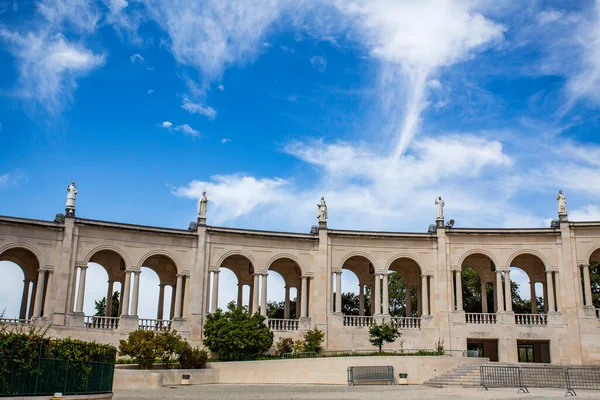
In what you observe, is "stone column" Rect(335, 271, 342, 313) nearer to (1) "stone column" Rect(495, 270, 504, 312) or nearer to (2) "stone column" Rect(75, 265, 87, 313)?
(1) "stone column" Rect(495, 270, 504, 312)

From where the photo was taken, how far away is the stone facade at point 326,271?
45.9m

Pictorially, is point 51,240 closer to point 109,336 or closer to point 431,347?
point 109,336

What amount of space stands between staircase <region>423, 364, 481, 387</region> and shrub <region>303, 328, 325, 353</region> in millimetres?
9534

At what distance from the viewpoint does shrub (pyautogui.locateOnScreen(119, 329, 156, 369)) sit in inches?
1554

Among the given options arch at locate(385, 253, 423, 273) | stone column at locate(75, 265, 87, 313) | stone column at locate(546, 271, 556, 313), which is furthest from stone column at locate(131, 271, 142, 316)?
stone column at locate(546, 271, 556, 313)

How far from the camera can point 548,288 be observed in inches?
2026

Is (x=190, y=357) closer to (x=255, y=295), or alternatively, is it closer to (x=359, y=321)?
(x=255, y=295)

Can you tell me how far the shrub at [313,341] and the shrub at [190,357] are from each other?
7903mm

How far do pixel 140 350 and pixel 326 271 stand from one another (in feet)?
56.8

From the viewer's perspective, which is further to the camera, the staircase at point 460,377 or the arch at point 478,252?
the arch at point 478,252

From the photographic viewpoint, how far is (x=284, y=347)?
47.3 metres

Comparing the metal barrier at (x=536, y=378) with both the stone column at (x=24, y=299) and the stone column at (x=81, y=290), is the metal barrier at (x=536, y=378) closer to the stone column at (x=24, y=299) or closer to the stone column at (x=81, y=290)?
the stone column at (x=81, y=290)

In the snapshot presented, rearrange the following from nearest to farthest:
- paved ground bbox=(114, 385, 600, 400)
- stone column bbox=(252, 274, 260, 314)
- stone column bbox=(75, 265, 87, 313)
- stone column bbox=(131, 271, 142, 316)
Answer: paved ground bbox=(114, 385, 600, 400) → stone column bbox=(75, 265, 87, 313) → stone column bbox=(131, 271, 142, 316) → stone column bbox=(252, 274, 260, 314)


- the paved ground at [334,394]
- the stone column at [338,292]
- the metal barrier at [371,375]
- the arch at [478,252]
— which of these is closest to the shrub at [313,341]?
the stone column at [338,292]
